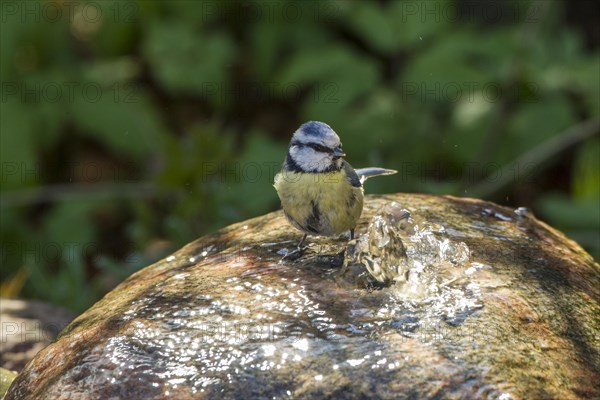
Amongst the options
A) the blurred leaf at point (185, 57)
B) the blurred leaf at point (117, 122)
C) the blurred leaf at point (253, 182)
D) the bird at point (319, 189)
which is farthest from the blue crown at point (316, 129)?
the blurred leaf at point (185, 57)

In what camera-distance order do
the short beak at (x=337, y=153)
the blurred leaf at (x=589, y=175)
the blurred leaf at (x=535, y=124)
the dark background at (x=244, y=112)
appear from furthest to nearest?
the blurred leaf at (x=535, y=124)
the dark background at (x=244, y=112)
the blurred leaf at (x=589, y=175)
the short beak at (x=337, y=153)

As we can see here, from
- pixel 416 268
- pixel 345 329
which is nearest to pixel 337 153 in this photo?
pixel 416 268

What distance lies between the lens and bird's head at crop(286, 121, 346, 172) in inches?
123

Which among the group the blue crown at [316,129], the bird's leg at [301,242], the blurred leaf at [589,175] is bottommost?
the blurred leaf at [589,175]

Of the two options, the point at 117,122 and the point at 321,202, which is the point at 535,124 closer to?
the point at 117,122

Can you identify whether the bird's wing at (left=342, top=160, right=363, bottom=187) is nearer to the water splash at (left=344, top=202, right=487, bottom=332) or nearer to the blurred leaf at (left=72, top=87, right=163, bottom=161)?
the water splash at (left=344, top=202, right=487, bottom=332)

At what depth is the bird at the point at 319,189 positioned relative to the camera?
10.2 ft

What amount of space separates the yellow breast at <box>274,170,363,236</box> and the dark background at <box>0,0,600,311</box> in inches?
55.9

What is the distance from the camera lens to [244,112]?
24.0ft

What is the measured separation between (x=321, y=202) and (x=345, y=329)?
71 centimetres

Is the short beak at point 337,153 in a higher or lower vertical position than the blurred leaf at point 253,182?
higher

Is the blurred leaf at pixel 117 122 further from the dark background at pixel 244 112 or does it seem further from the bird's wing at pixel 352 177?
the bird's wing at pixel 352 177

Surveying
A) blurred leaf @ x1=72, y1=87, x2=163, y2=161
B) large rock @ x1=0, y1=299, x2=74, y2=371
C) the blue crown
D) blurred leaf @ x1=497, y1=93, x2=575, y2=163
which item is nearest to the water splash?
the blue crown

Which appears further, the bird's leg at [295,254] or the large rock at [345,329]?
the bird's leg at [295,254]
